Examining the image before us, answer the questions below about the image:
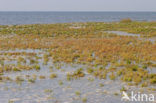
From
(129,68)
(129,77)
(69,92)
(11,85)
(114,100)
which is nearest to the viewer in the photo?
(114,100)

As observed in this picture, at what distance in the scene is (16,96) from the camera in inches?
410

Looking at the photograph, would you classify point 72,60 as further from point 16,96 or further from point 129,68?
point 16,96

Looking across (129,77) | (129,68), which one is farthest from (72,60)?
(129,77)

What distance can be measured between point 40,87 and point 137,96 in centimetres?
422

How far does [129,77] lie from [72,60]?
18.2 ft

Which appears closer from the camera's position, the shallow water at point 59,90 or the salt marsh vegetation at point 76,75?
the shallow water at point 59,90

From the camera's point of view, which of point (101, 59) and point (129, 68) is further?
point (101, 59)

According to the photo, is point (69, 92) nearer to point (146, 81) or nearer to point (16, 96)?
point (16, 96)

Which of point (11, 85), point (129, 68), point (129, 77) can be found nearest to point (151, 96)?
point (129, 77)

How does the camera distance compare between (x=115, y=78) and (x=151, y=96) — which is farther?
(x=115, y=78)

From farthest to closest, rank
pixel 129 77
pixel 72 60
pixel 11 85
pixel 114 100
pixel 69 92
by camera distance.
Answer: pixel 72 60 < pixel 129 77 < pixel 11 85 < pixel 69 92 < pixel 114 100

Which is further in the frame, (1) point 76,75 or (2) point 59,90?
(1) point 76,75

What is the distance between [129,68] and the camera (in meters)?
14.8

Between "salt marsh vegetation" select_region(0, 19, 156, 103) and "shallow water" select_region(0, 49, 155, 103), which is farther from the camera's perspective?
"salt marsh vegetation" select_region(0, 19, 156, 103)
